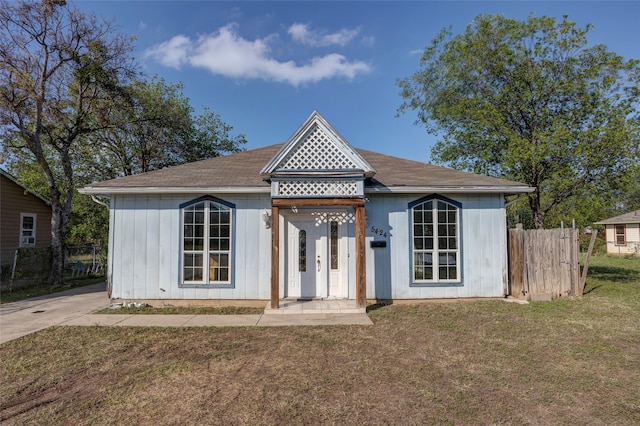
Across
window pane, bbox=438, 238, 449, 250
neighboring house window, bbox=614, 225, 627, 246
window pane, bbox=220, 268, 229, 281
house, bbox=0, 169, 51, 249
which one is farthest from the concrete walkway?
neighboring house window, bbox=614, 225, 627, 246

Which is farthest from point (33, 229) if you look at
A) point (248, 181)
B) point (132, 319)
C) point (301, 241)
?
point (301, 241)

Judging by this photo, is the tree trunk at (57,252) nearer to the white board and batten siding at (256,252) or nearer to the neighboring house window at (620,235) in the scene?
the white board and batten siding at (256,252)

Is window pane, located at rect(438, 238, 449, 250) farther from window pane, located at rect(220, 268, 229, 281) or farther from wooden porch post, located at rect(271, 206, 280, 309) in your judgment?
window pane, located at rect(220, 268, 229, 281)

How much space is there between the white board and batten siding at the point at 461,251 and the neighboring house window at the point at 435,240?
155mm

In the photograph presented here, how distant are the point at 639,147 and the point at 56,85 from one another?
2287cm

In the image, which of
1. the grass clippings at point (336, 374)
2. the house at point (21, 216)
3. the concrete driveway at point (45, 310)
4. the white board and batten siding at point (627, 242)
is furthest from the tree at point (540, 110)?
the house at point (21, 216)

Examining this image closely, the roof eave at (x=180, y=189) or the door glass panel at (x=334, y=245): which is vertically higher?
the roof eave at (x=180, y=189)

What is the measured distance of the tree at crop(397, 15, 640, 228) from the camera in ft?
39.8

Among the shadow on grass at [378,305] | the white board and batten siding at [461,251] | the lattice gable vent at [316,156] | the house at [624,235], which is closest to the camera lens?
the lattice gable vent at [316,156]

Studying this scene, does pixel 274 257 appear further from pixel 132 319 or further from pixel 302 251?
pixel 132 319

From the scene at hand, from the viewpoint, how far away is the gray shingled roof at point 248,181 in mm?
8336

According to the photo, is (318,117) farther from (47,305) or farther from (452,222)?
(47,305)

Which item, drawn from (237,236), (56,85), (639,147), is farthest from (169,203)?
(639,147)

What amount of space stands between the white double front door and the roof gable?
5.64ft
